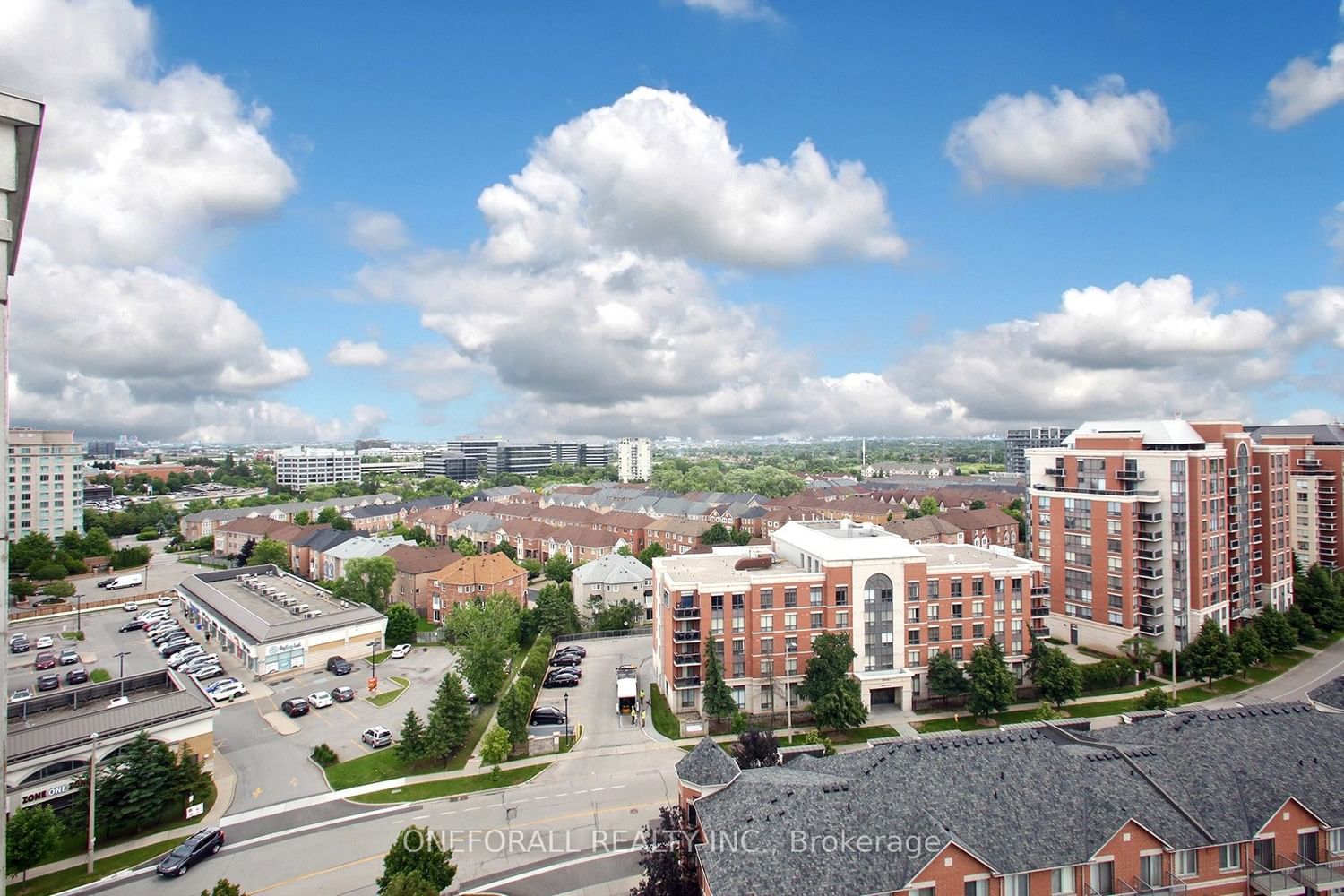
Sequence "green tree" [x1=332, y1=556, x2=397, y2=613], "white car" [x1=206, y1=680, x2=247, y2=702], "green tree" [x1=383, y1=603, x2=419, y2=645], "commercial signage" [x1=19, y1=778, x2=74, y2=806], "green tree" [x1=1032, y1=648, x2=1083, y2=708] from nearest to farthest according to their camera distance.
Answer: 1. "commercial signage" [x1=19, y1=778, x2=74, y2=806]
2. "green tree" [x1=1032, y1=648, x2=1083, y2=708]
3. "white car" [x1=206, y1=680, x2=247, y2=702]
4. "green tree" [x1=383, y1=603, x2=419, y2=645]
5. "green tree" [x1=332, y1=556, x2=397, y2=613]

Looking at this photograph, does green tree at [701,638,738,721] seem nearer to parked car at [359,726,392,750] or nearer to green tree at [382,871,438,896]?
parked car at [359,726,392,750]

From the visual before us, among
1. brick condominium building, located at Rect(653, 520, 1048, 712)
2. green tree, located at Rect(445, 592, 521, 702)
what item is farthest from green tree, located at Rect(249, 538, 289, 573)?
brick condominium building, located at Rect(653, 520, 1048, 712)

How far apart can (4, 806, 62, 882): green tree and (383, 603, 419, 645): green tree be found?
33405 millimetres

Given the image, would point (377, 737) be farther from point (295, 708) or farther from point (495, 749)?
point (495, 749)

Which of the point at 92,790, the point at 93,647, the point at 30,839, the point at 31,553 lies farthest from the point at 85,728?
the point at 31,553

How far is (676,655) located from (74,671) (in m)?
48.2

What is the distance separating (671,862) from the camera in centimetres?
2672

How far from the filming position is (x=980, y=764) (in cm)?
2753

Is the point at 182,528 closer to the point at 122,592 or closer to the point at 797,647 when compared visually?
the point at 122,592

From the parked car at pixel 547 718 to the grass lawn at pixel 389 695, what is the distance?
11.7 m

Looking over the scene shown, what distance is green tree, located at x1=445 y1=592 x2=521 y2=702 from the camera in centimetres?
4834

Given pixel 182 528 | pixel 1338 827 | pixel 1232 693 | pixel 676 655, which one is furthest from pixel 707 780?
pixel 182 528

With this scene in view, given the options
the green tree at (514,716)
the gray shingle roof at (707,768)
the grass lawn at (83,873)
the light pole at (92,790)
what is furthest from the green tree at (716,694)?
the light pole at (92,790)

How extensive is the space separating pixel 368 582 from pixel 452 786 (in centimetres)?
3918
